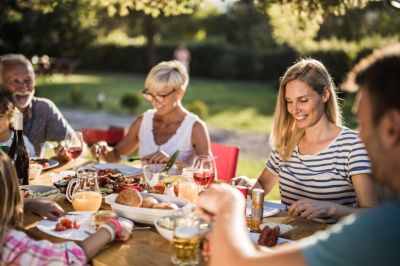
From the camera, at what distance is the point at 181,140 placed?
171 inches

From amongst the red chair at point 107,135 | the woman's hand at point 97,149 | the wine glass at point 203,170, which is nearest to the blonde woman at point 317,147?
the wine glass at point 203,170

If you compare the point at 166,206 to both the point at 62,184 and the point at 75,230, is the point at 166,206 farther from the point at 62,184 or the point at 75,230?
the point at 62,184

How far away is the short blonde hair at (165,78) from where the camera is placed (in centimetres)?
423

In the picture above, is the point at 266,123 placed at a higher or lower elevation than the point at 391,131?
lower

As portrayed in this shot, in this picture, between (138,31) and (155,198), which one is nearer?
(155,198)

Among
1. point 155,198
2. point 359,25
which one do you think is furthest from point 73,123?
point 359,25

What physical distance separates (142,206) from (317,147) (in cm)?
132

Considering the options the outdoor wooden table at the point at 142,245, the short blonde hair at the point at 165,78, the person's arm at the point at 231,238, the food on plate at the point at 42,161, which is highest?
the short blonde hair at the point at 165,78

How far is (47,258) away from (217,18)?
119 feet

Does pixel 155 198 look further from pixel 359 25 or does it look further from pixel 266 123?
pixel 359 25

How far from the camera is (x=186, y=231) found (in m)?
1.97

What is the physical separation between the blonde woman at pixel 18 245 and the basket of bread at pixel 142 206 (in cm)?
42

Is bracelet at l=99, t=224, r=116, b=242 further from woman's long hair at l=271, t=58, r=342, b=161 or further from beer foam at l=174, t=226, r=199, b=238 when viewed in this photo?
woman's long hair at l=271, t=58, r=342, b=161

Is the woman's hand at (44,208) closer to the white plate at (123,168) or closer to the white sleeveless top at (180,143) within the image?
the white plate at (123,168)
